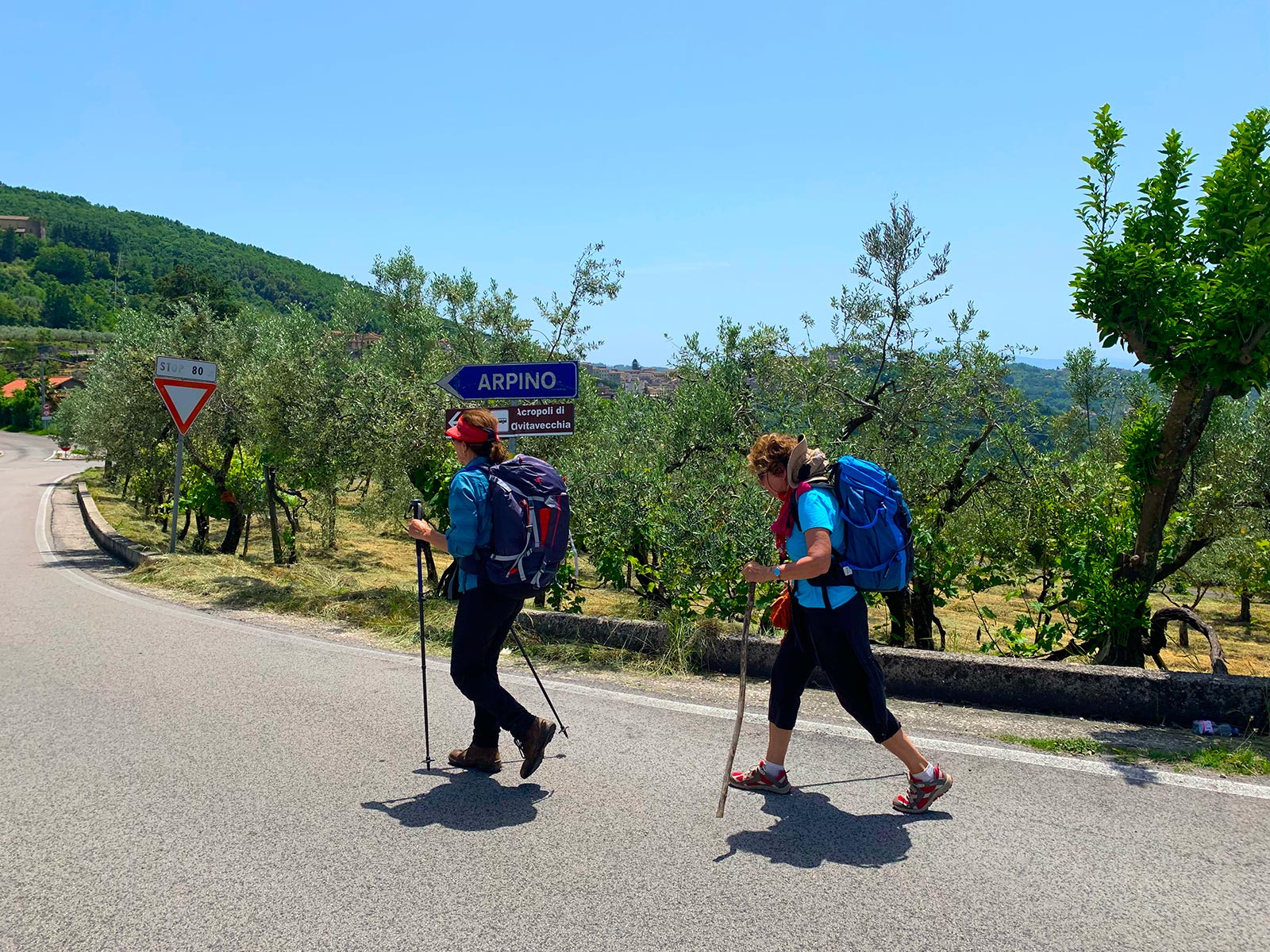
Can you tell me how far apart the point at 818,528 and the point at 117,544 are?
14.1m

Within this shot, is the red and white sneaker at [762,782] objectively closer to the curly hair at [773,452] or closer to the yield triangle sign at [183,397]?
the curly hair at [773,452]

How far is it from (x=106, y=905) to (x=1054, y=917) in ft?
11.0

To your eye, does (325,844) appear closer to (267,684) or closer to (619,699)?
(619,699)

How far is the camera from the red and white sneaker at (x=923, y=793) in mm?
4078

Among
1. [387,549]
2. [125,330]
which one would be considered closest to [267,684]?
[125,330]

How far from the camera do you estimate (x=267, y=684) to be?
21.2 ft

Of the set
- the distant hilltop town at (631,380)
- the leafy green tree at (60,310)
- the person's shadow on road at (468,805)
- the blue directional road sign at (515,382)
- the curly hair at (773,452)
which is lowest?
the person's shadow on road at (468,805)

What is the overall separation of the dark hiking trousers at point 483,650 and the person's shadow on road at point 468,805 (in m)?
0.29

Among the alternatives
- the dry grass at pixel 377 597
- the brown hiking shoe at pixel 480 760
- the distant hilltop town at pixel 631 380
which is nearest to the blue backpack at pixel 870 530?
the brown hiking shoe at pixel 480 760

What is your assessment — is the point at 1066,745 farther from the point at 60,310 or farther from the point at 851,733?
the point at 60,310

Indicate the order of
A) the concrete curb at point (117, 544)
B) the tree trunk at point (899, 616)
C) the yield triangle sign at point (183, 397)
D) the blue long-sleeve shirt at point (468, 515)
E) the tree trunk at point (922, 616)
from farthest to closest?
the concrete curb at point (117, 544)
the yield triangle sign at point (183, 397)
the tree trunk at point (899, 616)
the tree trunk at point (922, 616)
the blue long-sleeve shirt at point (468, 515)

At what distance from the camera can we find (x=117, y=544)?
578 inches

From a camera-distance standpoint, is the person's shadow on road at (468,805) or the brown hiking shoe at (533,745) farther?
the brown hiking shoe at (533,745)

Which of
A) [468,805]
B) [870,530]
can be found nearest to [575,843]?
[468,805]
